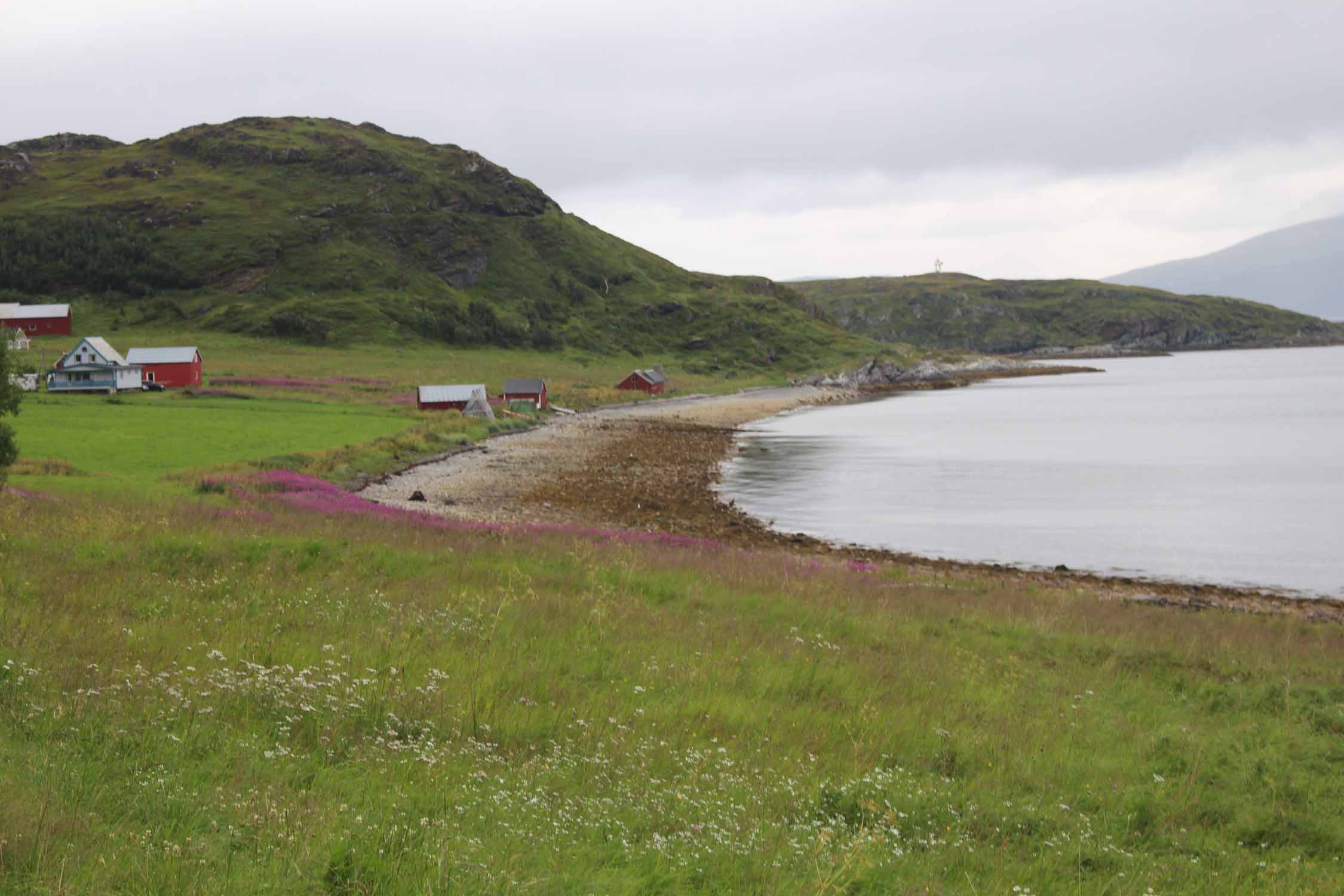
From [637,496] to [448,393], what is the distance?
155 feet

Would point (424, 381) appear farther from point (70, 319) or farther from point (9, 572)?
point (9, 572)

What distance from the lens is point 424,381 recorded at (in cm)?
11362

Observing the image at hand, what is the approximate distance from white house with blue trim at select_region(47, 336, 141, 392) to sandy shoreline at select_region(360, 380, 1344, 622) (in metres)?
45.4

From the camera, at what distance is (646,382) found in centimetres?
13925

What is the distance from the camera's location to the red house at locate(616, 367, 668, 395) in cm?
13900

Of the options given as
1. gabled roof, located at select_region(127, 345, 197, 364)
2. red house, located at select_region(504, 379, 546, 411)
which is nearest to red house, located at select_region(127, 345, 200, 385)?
gabled roof, located at select_region(127, 345, 197, 364)

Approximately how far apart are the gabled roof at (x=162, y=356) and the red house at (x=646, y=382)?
63648 millimetres

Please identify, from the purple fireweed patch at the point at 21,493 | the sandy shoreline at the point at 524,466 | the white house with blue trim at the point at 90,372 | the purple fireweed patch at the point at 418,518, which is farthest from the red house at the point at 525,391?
the purple fireweed patch at the point at 21,493

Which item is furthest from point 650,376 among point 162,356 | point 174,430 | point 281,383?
point 174,430

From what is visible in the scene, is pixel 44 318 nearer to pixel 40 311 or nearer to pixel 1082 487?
pixel 40 311

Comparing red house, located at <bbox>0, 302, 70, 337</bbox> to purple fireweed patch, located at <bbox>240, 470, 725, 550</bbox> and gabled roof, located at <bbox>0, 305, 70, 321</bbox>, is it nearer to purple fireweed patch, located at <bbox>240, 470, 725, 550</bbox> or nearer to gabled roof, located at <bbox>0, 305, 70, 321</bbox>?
gabled roof, located at <bbox>0, 305, 70, 321</bbox>

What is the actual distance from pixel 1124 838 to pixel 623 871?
526cm

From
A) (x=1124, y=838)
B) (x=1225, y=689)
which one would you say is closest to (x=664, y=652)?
(x=1124, y=838)

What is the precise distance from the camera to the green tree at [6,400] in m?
25.1
